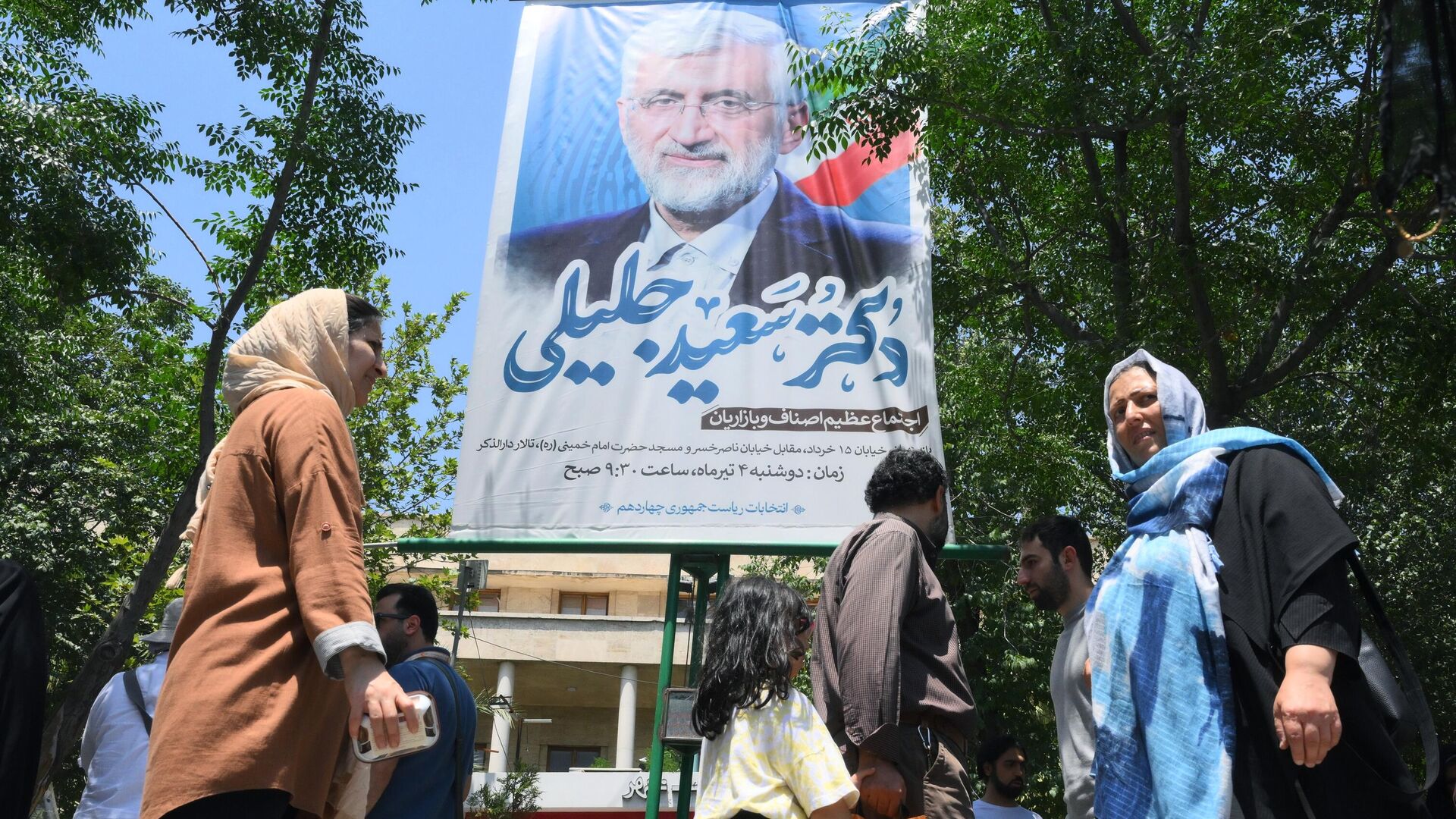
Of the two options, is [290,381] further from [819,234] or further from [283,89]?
[283,89]

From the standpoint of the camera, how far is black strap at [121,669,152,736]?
4.17 m

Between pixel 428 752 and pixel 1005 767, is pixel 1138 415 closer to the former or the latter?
pixel 428 752

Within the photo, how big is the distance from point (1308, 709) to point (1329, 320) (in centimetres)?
739

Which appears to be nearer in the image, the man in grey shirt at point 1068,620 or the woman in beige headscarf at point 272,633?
the woman in beige headscarf at point 272,633

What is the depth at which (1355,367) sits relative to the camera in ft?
39.4

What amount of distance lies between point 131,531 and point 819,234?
569 inches

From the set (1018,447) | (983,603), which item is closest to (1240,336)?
(1018,447)

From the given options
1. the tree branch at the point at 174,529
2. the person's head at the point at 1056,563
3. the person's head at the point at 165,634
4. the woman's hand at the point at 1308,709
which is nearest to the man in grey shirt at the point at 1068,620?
the person's head at the point at 1056,563

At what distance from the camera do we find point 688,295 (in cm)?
783

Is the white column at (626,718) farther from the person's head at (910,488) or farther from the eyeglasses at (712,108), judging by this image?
the person's head at (910,488)

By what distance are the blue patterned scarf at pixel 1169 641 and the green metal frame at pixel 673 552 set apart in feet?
11.2

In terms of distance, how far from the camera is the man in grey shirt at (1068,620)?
14.8 feet

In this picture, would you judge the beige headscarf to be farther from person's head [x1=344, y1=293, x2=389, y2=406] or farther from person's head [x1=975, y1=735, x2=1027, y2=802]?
person's head [x1=975, y1=735, x2=1027, y2=802]

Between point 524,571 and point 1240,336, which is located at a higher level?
point 524,571
